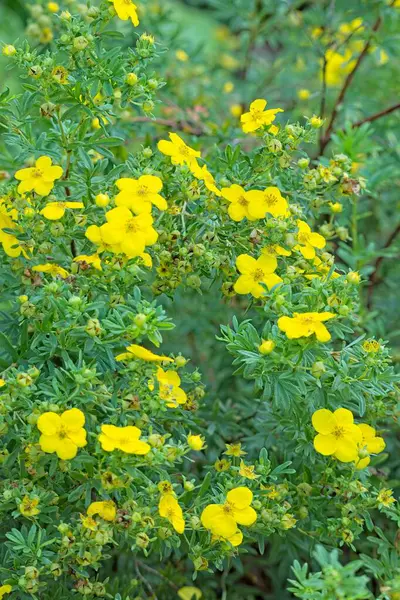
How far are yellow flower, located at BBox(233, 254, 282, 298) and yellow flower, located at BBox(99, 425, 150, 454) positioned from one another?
360 millimetres

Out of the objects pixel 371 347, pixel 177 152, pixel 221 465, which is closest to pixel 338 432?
pixel 371 347

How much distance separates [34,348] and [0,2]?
448 cm

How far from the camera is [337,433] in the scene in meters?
1.38

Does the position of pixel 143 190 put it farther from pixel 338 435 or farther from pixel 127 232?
pixel 338 435

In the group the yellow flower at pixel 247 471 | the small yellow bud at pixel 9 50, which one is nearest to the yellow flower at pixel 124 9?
the small yellow bud at pixel 9 50

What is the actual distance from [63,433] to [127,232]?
13.8 inches

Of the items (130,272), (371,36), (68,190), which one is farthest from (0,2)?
(130,272)

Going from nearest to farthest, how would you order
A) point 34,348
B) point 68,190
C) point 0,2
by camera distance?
1. point 34,348
2. point 68,190
3. point 0,2

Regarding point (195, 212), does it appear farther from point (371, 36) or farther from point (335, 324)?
point (371, 36)

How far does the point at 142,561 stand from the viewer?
184 cm

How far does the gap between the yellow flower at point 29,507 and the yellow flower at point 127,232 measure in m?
0.44

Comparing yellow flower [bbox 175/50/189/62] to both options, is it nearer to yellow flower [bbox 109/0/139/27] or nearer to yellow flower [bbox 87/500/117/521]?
yellow flower [bbox 109/0/139/27]

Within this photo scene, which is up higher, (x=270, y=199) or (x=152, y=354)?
(x=270, y=199)

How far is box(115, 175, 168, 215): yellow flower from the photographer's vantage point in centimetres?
138
